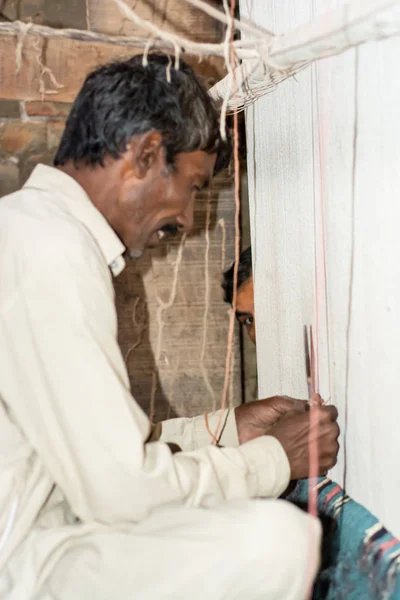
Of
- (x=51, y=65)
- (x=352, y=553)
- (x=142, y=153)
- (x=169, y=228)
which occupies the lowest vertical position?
(x=352, y=553)

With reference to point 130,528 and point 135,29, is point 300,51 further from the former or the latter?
point 135,29

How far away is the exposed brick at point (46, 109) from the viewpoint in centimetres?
232

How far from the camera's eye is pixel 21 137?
7.63 feet

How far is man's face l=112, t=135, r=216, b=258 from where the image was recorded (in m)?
1.23

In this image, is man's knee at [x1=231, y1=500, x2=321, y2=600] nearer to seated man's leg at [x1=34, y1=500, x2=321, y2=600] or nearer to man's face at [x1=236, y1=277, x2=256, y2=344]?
seated man's leg at [x1=34, y1=500, x2=321, y2=600]

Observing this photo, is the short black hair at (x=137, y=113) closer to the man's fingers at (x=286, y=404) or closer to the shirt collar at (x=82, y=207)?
the shirt collar at (x=82, y=207)

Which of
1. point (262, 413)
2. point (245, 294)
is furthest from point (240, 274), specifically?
point (262, 413)

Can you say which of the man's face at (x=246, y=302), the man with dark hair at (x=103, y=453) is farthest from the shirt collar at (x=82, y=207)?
the man's face at (x=246, y=302)

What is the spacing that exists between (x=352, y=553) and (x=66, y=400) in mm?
630

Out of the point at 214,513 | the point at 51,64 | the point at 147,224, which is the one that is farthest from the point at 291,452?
the point at 51,64

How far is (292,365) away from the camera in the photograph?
156 cm

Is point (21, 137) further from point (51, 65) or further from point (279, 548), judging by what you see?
point (279, 548)

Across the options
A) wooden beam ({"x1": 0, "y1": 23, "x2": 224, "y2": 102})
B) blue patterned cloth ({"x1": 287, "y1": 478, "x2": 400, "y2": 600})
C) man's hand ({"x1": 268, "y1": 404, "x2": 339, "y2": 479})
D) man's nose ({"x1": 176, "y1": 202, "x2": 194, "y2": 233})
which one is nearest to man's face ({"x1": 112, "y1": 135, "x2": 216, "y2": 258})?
man's nose ({"x1": 176, "y1": 202, "x2": 194, "y2": 233})

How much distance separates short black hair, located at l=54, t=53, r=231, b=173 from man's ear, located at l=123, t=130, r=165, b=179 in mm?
11
